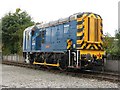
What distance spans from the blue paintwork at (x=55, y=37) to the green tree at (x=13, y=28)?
15980mm

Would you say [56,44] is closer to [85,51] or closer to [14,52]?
[85,51]

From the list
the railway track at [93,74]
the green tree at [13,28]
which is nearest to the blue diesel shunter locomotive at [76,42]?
the railway track at [93,74]

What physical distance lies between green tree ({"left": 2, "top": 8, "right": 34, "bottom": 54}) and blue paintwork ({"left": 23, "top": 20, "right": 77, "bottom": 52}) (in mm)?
15980

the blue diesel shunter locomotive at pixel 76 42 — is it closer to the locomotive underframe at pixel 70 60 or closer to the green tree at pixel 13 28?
the locomotive underframe at pixel 70 60

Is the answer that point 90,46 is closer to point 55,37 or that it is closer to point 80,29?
point 80,29

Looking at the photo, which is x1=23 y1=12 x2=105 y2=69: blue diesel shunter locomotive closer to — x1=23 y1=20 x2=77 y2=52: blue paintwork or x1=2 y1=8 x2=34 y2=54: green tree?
x1=23 y1=20 x2=77 y2=52: blue paintwork

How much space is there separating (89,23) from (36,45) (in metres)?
6.73

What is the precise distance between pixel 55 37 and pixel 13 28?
71.1 feet

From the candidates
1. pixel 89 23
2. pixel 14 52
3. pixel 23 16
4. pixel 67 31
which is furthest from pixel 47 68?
pixel 23 16

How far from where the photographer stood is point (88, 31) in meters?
17.0

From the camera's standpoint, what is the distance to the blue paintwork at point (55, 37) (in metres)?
17.5

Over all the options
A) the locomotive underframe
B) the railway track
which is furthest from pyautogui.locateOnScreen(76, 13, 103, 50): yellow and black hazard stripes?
the railway track

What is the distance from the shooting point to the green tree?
39719 mm

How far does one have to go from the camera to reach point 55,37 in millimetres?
19406
